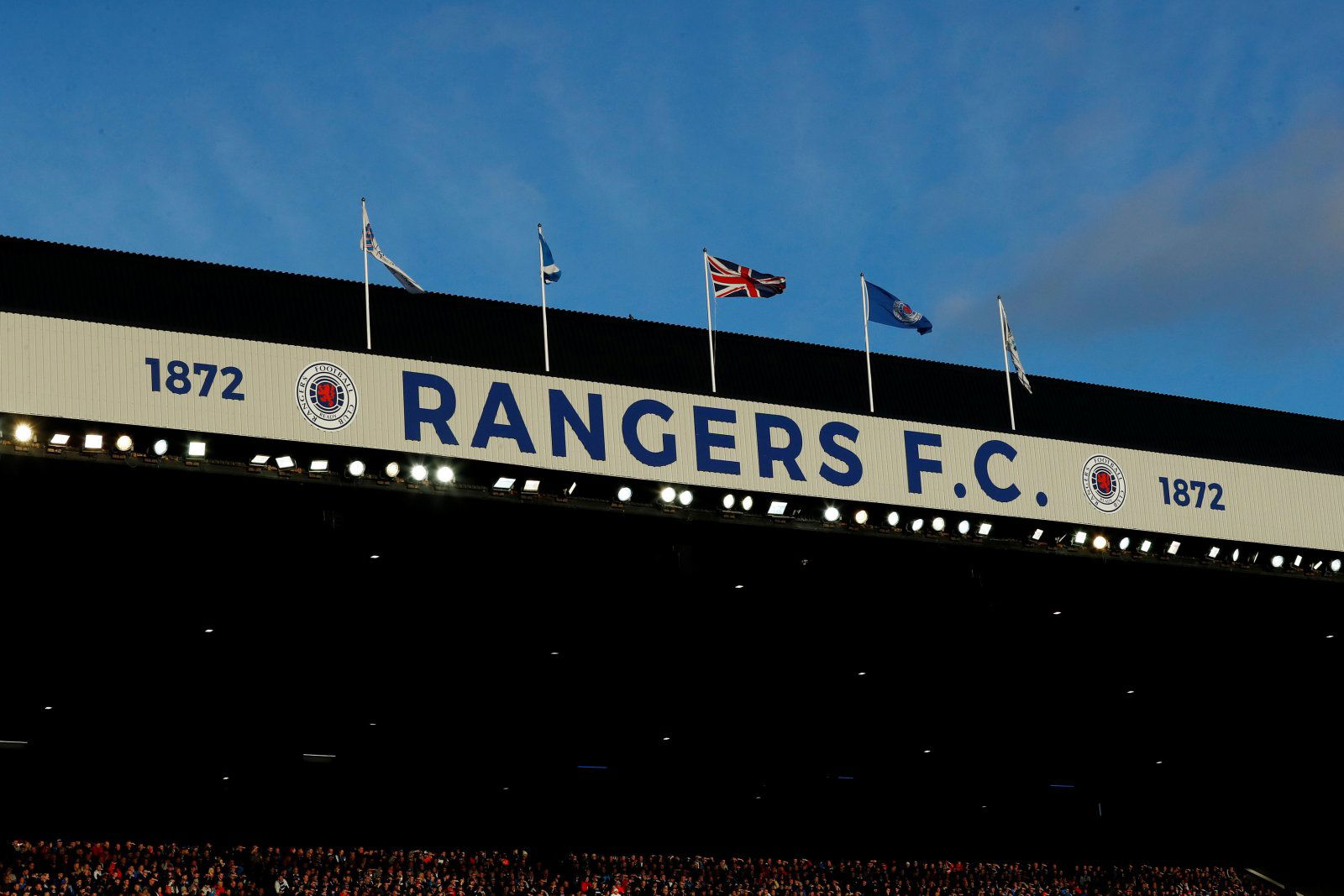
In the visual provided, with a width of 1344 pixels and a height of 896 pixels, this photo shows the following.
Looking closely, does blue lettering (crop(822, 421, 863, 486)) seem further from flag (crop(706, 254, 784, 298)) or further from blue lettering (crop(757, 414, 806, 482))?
flag (crop(706, 254, 784, 298))

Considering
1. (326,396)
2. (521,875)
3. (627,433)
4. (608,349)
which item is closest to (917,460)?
(627,433)

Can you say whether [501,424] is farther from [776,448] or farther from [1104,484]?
[1104,484]

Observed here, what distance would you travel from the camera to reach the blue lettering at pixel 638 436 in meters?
37.0

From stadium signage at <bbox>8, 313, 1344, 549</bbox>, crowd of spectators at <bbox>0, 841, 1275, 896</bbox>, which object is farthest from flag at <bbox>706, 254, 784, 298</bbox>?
crowd of spectators at <bbox>0, 841, 1275, 896</bbox>

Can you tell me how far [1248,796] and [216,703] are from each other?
3567cm

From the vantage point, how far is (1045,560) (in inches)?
1647

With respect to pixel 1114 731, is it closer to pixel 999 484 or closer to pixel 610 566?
pixel 999 484

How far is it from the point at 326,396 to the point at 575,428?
5288 mm

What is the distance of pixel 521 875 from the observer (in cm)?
4762

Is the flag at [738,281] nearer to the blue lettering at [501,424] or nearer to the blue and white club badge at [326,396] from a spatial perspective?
the blue lettering at [501,424]

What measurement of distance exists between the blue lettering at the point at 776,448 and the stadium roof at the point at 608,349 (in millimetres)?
572

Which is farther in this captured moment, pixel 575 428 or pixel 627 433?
pixel 627 433

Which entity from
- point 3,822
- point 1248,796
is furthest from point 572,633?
point 1248,796

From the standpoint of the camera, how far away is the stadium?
35.1 m
